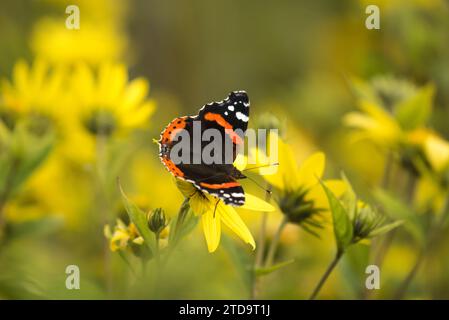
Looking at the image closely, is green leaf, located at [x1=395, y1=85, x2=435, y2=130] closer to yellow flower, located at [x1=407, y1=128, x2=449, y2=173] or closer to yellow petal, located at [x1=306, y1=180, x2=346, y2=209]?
yellow flower, located at [x1=407, y1=128, x2=449, y2=173]

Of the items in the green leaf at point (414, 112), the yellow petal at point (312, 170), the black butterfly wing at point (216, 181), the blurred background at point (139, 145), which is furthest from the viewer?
the green leaf at point (414, 112)

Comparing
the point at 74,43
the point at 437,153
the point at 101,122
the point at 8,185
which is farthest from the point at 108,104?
the point at 74,43

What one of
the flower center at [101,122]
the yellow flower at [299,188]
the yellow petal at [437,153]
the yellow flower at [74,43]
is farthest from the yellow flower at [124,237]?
the yellow flower at [74,43]

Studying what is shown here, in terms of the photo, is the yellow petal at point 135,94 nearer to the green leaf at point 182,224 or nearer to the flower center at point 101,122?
the flower center at point 101,122

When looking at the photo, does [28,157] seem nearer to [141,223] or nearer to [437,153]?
[141,223]

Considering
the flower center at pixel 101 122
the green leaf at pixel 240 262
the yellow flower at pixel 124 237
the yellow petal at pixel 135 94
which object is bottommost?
the green leaf at pixel 240 262
